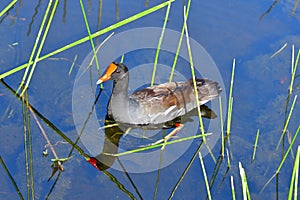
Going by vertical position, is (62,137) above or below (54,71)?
below

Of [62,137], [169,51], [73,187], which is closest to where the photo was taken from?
[73,187]

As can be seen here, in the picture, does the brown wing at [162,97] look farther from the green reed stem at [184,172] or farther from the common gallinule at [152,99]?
the green reed stem at [184,172]

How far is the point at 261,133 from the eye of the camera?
534 cm

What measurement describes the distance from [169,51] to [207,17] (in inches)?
35.1

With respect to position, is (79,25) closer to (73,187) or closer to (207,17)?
(207,17)

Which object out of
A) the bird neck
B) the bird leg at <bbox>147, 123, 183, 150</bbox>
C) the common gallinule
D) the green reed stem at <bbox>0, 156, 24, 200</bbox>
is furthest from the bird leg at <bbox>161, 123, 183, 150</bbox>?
the green reed stem at <bbox>0, 156, 24, 200</bbox>

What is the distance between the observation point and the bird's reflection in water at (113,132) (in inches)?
191

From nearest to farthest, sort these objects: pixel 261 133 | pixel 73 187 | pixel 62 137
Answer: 1. pixel 73 187
2. pixel 62 137
3. pixel 261 133

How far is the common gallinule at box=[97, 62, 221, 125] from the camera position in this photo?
17.4 ft

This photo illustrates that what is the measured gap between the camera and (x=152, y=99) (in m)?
5.47

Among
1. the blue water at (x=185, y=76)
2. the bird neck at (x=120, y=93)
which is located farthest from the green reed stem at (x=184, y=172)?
the bird neck at (x=120, y=93)

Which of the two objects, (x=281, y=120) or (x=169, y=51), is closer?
(x=281, y=120)

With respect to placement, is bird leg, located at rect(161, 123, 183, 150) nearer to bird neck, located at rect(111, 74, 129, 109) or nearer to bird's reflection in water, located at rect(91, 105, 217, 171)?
bird's reflection in water, located at rect(91, 105, 217, 171)

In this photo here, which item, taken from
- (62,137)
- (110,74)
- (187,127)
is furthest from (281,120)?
(62,137)
